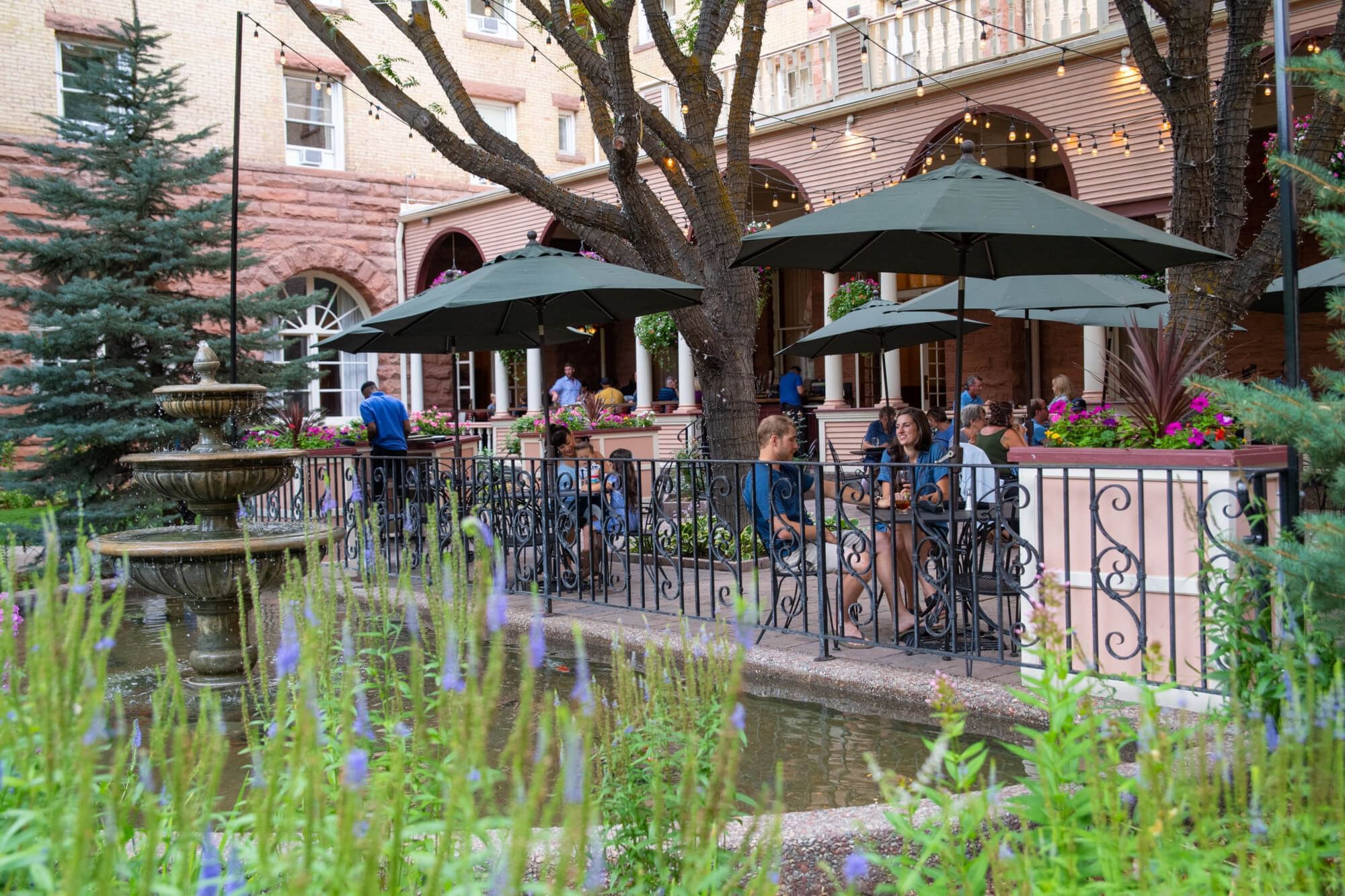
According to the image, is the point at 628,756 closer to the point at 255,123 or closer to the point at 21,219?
the point at 21,219

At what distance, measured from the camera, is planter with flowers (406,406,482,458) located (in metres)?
13.5

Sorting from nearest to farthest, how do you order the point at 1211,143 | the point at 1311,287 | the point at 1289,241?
the point at 1289,241 → the point at 1211,143 → the point at 1311,287

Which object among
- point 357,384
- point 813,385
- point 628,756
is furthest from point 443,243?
point 628,756

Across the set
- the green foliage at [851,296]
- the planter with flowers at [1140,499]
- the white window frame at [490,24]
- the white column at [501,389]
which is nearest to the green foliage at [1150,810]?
the planter with flowers at [1140,499]

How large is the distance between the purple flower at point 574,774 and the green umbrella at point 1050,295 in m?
8.08

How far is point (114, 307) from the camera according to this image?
33.9 feet

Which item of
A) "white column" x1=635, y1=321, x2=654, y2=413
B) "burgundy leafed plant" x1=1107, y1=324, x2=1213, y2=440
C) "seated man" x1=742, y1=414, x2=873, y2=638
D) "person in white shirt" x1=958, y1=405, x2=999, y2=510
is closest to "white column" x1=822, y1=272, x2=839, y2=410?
"white column" x1=635, y1=321, x2=654, y2=413

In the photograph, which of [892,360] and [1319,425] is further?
[892,360]

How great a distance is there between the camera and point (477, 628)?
5.16ft

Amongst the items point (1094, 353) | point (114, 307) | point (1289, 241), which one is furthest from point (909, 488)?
point (1094, 353)

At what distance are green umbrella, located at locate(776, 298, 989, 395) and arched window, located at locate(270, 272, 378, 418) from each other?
11.7 m

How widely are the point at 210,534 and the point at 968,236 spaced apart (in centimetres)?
427

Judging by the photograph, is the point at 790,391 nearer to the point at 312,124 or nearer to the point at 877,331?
the point at 877,331

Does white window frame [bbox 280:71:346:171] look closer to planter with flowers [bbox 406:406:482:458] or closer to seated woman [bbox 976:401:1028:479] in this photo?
planter with flowers [bbox 406:406:482:458]
